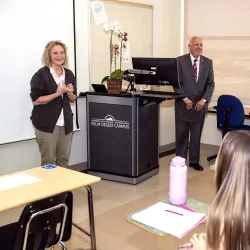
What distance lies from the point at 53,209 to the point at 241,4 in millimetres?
4377

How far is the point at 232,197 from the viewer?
1193 millimetres

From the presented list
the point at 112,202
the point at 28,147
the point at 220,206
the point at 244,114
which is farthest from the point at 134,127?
the point at 220,206

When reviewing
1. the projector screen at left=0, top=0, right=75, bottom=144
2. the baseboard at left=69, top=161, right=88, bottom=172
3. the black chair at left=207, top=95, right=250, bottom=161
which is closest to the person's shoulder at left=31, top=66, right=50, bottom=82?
the projector screen at left=0, top=0, right=75, bottom=144

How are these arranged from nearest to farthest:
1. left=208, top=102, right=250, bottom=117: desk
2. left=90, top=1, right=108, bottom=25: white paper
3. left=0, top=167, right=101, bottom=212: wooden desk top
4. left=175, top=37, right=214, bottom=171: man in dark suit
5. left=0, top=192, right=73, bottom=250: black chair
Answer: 1. left=0, top=192, right=73, bottom=250: black chair
2. left=0, top=167, right=101, bottom=212: wooden desk top
3. left=90, top=1, right=108, bottom=25: white paper
4. left=175, top=37, right=214, bottom=171: man in dark suit
5. left=208, top=102, right=250, bottom=117: desk

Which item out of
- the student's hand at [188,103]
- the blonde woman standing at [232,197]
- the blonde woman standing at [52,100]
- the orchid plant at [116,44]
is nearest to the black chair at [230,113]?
the student's hand at [188,103]

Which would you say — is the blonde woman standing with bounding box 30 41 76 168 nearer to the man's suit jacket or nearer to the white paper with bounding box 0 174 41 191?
the white paper with bounding box 0 174 41 191

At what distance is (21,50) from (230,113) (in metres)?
2.53

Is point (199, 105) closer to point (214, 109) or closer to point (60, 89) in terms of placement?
point (214, 109)

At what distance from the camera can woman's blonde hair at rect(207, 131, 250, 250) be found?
3.91ft

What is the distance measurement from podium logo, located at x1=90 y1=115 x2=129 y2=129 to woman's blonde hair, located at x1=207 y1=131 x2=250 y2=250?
297 centimetres

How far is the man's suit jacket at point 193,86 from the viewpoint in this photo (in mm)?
4816

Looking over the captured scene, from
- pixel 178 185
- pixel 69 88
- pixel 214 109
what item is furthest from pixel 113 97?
pixel 178 185

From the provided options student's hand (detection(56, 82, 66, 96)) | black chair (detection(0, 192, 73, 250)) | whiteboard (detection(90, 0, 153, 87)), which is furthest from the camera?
whiteboard (detection(90, 0, 153, 87))

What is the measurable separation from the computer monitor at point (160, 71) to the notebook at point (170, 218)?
229 centimetres
